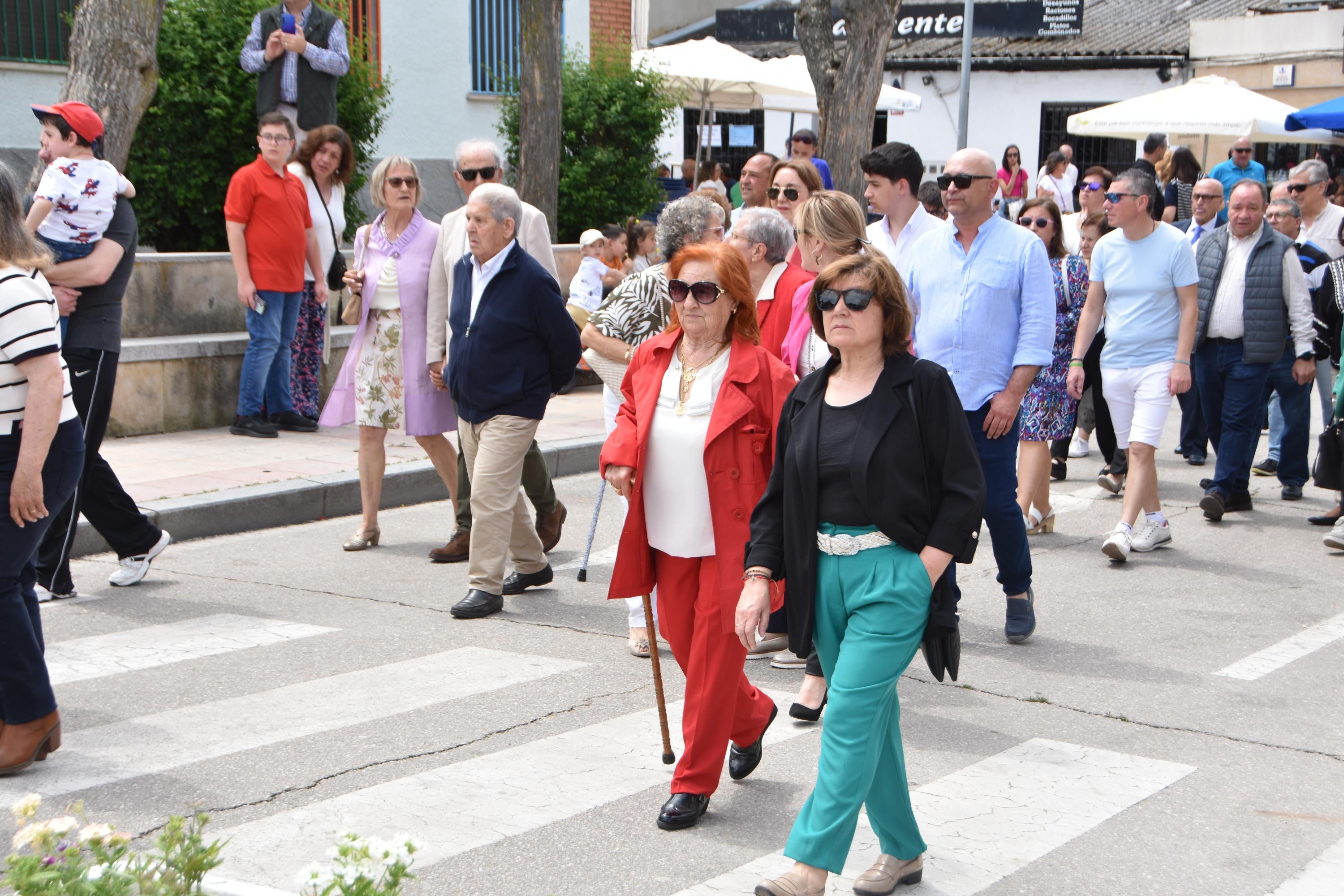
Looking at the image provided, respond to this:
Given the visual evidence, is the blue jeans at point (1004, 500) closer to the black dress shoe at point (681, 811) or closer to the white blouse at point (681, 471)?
the white blouse at point (681, 471)

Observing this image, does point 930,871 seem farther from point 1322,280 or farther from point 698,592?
point 1322,280

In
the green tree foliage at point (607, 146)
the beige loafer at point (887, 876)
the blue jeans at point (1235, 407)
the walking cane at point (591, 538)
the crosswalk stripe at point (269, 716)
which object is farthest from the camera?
the green tree foliage at point (607, 146)

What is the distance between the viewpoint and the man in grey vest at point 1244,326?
8.92 meters

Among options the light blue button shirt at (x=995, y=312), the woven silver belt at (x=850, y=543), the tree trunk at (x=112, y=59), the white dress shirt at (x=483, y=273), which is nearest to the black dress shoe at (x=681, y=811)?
the woven silver belt at (x=850, y=543)

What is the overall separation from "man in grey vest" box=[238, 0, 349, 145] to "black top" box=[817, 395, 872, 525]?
31.1ft

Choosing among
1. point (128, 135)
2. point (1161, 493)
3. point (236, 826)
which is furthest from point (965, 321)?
point (128, 135)

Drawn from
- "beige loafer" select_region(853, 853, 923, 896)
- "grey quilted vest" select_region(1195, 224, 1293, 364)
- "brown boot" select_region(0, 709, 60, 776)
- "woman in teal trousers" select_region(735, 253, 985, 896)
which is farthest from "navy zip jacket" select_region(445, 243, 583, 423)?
"grey quilted vest" select_region(1195, 224, 1293, 364)

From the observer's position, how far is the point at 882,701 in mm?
3668

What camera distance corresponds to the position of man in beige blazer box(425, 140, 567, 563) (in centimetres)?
757

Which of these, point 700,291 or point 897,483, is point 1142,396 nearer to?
point 700,291

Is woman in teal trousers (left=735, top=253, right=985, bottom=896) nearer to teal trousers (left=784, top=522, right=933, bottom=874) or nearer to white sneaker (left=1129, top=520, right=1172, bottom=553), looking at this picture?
teal trousers (left=784, top=522, right=933, bottom=874)

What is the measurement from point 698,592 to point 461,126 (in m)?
15.4

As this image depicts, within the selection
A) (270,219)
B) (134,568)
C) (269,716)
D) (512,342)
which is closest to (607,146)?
(270,219)

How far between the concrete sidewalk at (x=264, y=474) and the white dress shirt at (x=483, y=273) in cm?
226
